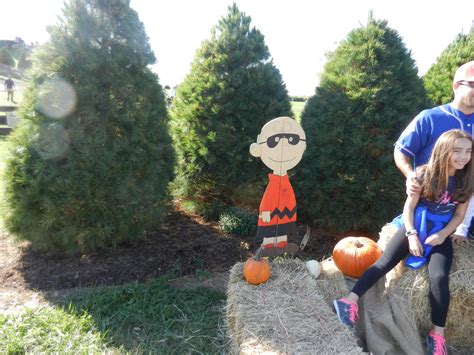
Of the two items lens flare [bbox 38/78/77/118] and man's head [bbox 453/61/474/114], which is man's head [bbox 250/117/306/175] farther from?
lens flare [bbox 38/78/77/118]

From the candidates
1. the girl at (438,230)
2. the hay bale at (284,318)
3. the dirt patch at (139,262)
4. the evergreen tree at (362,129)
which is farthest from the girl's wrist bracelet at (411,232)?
the dirt patch at (139,262)

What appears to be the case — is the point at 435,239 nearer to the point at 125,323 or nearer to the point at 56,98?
the point at 125,323

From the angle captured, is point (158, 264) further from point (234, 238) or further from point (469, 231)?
point (469, 231)

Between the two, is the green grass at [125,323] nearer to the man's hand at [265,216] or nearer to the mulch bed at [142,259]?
the mulch bed at [142,259]

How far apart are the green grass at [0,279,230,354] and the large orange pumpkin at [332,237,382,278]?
3.71 feet

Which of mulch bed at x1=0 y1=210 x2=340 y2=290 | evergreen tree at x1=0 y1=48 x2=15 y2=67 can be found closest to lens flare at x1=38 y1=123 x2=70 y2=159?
mulch bed at x1=0 y1=210 x2=340 y2=290

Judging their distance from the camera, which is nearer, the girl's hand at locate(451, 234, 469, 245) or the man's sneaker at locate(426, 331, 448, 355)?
the man's sneaker at locate(426, 331, 448, 355)

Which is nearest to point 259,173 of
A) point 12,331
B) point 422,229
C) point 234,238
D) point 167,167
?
point 234,238

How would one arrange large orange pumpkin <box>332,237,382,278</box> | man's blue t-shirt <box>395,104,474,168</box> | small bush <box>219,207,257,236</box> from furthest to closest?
small bush <box>219,207,257,236</box> → large orange pumpkin <box>332,237,382,278</box> → man's blue t-shirt <box>395,104,474,168</box>

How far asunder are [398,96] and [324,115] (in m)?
0.86

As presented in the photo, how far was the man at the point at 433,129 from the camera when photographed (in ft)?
9.17

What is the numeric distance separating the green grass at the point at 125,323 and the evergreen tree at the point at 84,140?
0.82 metres

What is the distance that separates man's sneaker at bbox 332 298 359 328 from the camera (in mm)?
2610

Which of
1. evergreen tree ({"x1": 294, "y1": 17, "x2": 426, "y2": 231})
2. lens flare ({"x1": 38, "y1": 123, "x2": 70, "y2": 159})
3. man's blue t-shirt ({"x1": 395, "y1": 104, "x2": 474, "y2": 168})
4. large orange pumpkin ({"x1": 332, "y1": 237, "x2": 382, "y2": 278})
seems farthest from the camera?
evergreen tree ({"x1": 294, "y1": 17, "x2": 426, "y2": 231})
